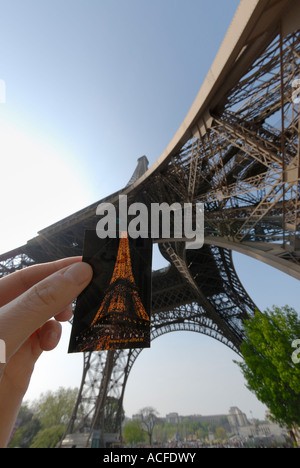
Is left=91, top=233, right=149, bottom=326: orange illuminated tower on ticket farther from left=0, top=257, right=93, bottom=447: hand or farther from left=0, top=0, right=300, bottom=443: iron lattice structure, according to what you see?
left=0, top=0, right=300, bottom=443: iron lattice structure

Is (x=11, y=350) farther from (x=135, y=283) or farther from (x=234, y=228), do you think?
(x=234, y=228)

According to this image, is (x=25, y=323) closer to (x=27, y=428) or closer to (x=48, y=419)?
(x=48, y=419)

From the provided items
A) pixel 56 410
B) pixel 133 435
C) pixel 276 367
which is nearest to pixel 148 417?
pixel 133 435

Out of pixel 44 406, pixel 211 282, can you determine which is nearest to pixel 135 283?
pixel 211 282

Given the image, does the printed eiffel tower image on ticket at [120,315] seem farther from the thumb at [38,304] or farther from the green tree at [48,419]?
the green tree at [48,419]

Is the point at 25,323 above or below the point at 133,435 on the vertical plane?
below

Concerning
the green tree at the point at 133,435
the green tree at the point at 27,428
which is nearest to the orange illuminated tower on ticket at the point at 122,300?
the green tree at the point at 27,428

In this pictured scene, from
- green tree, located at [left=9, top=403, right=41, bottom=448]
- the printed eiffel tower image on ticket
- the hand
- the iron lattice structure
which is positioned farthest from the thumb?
green tree, located at [left=9, top=403, right=41, bottom=448]
